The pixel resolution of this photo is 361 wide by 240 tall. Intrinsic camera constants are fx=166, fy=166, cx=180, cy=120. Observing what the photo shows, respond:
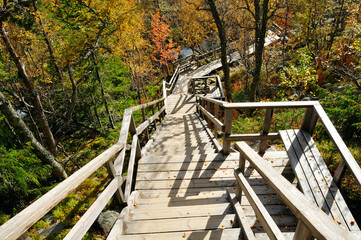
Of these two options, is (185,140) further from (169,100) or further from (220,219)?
(169,100)

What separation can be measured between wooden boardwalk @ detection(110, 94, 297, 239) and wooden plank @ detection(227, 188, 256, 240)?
8 centimetres

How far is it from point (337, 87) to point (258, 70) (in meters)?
3.96

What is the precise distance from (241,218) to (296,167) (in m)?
1.41

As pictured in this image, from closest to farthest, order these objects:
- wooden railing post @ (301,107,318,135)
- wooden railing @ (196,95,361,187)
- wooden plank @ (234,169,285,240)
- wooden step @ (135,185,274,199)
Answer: wooden plank @ (234,169,285,240) < wooden railing @ (196,95,361,187) < wooden railing post @ (301,107,318,135) < wooden step @ (135,185,274,199)

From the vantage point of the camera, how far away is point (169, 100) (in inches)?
510

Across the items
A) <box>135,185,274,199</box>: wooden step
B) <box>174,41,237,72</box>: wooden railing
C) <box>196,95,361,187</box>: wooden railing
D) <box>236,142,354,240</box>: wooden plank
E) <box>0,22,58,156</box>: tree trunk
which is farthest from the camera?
<box>174,41,237,72</box>: wooden railing

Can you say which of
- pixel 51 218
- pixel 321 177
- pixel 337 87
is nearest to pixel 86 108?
pixel 51 218

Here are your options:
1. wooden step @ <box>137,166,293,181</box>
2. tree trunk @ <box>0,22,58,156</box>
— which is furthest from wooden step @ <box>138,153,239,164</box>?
tree trunk @ <box>0,22,58,156</box>

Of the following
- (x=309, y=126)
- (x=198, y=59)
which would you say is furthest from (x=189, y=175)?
(x=198, y=59)

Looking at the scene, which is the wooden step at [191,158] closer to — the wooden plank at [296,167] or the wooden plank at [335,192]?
the wooden plank at [296,167]

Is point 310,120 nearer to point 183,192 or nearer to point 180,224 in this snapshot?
point 183,192

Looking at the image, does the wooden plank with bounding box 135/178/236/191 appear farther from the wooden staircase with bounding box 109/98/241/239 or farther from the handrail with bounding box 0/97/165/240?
the handrail with bounding box 0/97/165/240

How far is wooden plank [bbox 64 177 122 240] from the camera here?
152 cm

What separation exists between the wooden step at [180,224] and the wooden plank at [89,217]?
23.3 inches
